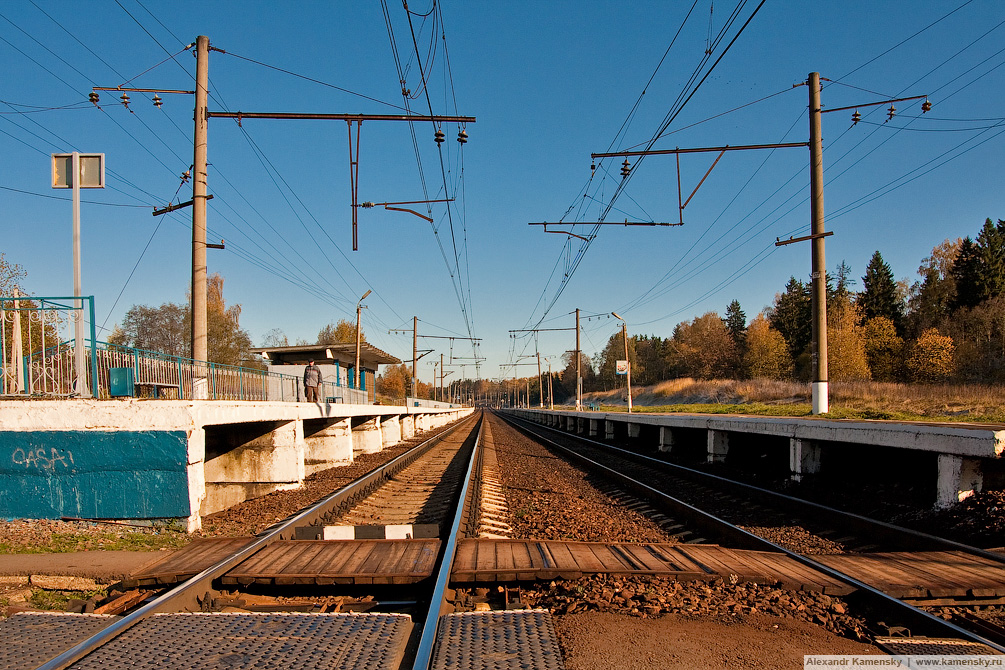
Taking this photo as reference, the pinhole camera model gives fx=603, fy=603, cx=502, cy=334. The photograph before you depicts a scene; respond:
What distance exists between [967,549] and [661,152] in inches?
419

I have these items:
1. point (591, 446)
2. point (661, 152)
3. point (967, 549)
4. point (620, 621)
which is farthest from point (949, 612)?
point (591, 446)

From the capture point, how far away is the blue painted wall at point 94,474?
7797 millimetres

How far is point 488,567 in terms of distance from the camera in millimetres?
5445

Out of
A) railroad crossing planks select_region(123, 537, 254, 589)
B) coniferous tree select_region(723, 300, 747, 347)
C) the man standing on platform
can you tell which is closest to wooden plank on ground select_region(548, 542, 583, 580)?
railroad crossing planks select_region(123, 537, 254, 589)

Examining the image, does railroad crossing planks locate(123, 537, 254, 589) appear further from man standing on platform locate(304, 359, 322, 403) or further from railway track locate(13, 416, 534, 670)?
man standing on platform locate(304, 359, 322, 403)

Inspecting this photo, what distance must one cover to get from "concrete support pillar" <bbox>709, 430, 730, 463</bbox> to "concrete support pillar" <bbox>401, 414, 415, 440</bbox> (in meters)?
19.6

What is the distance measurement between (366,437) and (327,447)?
234 inches

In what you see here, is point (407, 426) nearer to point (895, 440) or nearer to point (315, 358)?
point (315, 358)

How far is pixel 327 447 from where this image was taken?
17.5m

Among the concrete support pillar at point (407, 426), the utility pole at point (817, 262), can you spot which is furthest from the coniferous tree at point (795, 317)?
the utility pole at point (817, 262)

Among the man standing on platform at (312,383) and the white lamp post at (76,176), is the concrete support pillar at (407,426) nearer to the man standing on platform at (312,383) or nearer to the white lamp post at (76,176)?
the man standing on platform at (312,383)

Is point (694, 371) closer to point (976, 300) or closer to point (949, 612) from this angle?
point (976, 300)

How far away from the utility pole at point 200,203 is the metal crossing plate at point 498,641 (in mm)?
9654

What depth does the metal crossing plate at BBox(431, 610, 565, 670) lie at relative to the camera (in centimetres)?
343
